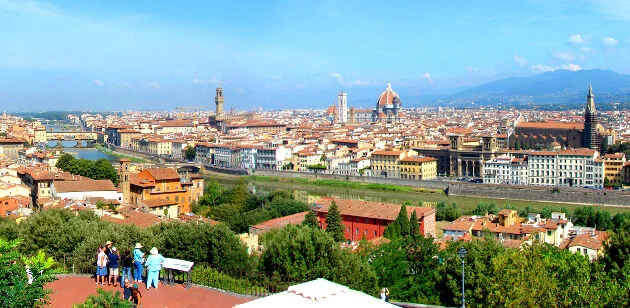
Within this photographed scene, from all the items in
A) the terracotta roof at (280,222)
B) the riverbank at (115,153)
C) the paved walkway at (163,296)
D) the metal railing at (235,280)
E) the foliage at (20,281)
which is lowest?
the riverbank at (115,153)

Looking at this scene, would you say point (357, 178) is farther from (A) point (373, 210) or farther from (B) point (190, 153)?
(B) point (190, 153)

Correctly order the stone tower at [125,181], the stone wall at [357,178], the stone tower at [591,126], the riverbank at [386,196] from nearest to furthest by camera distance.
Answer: the stone tower at [125,181]
the riverbank at [386,196]
the stone wall at [357,178]
the stone tower at [591,126]

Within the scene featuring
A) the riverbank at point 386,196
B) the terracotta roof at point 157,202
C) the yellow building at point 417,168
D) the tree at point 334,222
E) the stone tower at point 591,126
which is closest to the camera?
the tree at point 334,222

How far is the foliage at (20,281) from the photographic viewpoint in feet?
12.0

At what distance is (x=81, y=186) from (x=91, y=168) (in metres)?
7.27

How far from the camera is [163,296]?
523 cm

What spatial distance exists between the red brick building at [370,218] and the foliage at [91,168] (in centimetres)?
989

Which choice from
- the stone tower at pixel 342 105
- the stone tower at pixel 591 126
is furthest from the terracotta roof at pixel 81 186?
the stone tower at pixel 342 105

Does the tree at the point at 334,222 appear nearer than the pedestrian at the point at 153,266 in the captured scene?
No

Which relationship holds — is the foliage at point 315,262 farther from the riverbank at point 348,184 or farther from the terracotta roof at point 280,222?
the riverbank at point 348,184

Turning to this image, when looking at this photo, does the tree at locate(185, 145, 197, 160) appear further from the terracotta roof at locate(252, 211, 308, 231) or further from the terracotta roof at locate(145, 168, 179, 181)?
the terracotta roof at locate(252, 211, 308, 231)

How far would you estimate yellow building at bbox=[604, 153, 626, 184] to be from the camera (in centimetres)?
2881

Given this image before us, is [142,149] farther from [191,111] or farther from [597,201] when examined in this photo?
[191,111]

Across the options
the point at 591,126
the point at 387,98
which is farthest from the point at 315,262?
the point at 387,98
